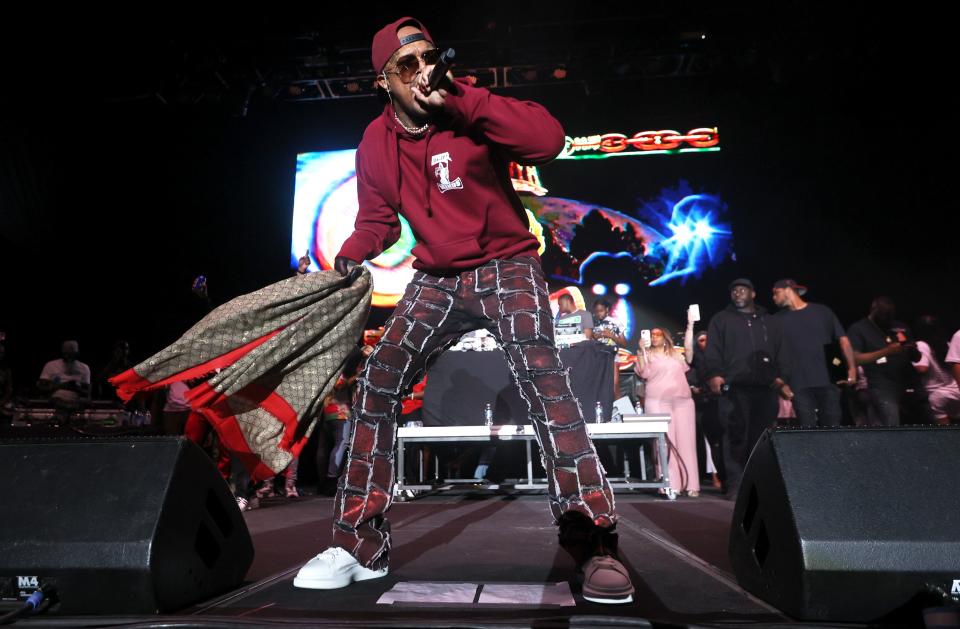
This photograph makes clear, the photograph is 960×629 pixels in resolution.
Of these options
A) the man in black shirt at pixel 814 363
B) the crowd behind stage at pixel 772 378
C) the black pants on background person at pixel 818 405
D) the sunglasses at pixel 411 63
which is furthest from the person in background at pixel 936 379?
the sunglasses at pixel 411 63

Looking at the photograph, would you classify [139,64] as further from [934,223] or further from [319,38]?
[934,223]

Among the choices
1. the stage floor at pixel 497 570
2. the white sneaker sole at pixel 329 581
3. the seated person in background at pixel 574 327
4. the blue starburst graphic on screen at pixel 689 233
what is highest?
the blue starburst graphic on screen at pixel 689 233

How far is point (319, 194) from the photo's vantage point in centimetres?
998

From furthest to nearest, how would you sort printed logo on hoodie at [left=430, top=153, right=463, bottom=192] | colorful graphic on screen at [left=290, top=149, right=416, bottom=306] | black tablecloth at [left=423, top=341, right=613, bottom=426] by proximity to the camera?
1. colorful graphic on screen at [left=290, top=149, right=416, bottom=306]
2. black tablecloth at [left=423, top=341, right=613, bottom=426]
3. printed logo on hoodie at [left=430, top=153, right=463, bottom=192]

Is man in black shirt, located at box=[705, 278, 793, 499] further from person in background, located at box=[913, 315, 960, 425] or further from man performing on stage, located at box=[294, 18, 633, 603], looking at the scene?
man performing on stage, located at box=[294, 18, 633, 603]

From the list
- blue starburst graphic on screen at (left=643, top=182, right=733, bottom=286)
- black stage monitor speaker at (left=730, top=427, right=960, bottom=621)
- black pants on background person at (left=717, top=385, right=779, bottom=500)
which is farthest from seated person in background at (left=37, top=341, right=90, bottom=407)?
blue starburst graphic on screen at (left=643, top=182, right=733, bottom=286)

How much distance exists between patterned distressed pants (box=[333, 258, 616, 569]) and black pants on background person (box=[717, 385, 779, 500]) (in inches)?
165

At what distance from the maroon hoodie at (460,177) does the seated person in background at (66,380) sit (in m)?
6.49

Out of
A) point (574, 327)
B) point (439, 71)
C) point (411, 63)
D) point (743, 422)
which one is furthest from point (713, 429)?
point (439, 71)

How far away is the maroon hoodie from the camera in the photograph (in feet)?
6.30

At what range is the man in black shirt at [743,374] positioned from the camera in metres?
5.52

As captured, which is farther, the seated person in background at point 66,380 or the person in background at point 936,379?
the seated person in background at point 66,380

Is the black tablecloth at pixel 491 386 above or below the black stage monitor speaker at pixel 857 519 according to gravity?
above

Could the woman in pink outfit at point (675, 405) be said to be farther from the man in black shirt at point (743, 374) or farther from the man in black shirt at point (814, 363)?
the man in black shirt at point (814, 363)
